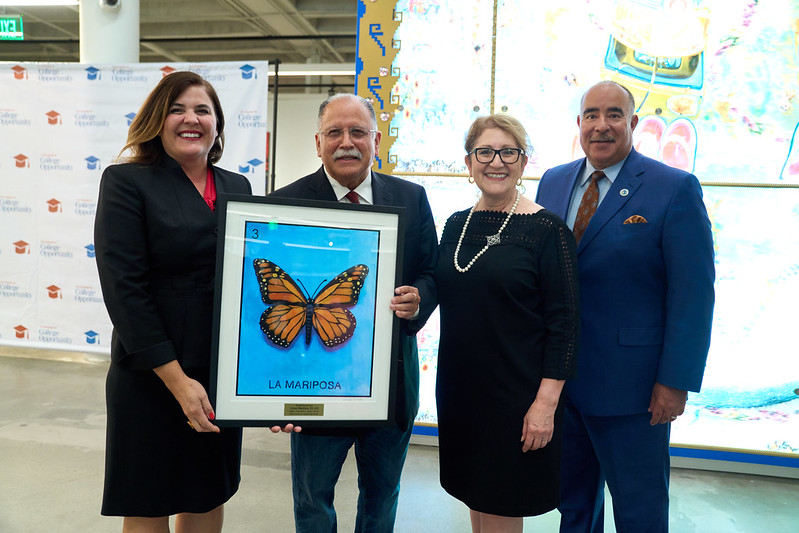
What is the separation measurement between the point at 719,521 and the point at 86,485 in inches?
140

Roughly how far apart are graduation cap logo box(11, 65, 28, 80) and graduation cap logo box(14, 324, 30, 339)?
221 cm

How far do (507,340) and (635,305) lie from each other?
0.56 metres

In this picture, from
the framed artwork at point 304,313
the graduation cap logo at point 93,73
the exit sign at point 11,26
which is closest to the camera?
the framed artwork at point 304,313

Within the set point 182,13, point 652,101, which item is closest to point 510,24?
point 652,101

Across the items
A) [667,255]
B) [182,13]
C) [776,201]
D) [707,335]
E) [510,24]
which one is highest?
[182,13]

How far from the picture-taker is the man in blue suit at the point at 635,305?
1.90 meters

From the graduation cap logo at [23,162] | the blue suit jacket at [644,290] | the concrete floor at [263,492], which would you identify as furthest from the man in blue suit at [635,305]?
the graduation cap logo at [23,162]

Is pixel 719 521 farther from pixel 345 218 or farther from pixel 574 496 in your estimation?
pixel 345 218

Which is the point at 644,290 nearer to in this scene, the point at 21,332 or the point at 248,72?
the point at 248,72

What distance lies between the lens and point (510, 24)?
11.5 ft

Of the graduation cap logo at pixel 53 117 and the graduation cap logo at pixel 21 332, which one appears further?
the graduation cap logo at pixel 21 332

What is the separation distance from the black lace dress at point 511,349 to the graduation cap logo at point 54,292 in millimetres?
4492

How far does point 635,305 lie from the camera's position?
77.3 inches

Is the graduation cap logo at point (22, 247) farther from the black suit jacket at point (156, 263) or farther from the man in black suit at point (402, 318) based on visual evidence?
the man in black suit at point (402, 318)
